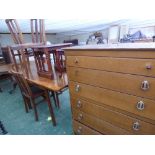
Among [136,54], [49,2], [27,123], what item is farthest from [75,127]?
[49,2]

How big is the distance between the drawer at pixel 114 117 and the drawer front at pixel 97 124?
45mm

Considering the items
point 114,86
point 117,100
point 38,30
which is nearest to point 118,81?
point 114,86

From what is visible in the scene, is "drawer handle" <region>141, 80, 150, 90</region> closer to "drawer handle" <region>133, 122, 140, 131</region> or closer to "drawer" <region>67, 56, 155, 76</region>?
"drawer" <region>67, 56, 155, 76</region>

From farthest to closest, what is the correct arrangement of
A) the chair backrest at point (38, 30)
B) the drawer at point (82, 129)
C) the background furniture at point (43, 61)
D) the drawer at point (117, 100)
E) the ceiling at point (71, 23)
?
the ceiling at point (71, 23) → the chair backrest at point (38, 30) → the background furniture at point (43, 61) → the drawer at point (82, 129) → the drawer at point (117, 100)

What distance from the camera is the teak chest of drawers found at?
85 cm

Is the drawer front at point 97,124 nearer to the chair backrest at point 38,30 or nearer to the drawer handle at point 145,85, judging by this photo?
the drawer handle at point 145,85

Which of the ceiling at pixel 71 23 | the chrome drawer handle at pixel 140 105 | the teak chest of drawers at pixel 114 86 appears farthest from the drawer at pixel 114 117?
the ceiling at pixel 71 23

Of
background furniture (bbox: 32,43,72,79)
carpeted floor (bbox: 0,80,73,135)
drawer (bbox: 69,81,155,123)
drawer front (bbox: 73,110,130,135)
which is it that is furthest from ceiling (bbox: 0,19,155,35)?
drawer front (bbox: 73,110,130,135)

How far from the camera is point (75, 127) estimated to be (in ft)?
5.16

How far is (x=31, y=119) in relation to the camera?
2.18 metres

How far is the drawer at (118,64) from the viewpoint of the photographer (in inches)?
31.9

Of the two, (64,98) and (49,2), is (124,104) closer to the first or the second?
(49,2)

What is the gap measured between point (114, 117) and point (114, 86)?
318mm
